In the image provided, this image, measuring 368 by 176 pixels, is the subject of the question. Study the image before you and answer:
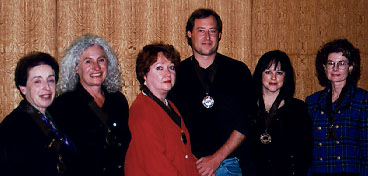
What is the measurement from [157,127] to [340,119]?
1.63 metres

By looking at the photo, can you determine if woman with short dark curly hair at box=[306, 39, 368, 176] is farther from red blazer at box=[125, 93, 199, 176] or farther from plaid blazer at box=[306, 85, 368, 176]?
red blazer at box=[125, 93, 199, 176]

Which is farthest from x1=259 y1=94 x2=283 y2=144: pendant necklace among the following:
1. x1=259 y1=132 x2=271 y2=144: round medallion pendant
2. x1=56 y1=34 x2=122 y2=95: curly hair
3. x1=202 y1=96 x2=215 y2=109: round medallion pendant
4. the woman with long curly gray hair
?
x1=56 y1=34 x2=122 y2=95: curly hair

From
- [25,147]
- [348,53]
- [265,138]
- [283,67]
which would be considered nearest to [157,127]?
[25,147]

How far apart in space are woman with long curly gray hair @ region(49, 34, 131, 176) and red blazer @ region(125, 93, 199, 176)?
145 mm

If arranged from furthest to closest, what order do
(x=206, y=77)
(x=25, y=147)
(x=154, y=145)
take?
(x=206, y=77) < (x=154, y=145) < (x=25, y=147)

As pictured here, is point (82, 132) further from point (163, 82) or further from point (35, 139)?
point (163, 82)

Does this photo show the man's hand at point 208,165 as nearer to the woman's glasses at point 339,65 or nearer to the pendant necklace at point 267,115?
the pendant necklace at point 267,115

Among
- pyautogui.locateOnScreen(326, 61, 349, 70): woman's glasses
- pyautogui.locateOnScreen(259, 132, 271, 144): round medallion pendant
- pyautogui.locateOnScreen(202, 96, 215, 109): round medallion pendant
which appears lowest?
pyautogui.locateOnScreen(259, 132, 271, 144): round medallion pendant

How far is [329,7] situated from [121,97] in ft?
8.91

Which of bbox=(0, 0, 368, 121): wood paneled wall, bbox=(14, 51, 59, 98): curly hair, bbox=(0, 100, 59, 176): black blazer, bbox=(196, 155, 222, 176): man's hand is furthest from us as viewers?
bbox=(0, 0, 368, 121): wood paneled wall

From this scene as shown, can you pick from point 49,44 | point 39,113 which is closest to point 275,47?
point 49,44

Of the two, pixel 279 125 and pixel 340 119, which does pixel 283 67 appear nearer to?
pixel 279 125

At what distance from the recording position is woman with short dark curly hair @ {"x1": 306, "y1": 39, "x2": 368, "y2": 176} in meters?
3.13

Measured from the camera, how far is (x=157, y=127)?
2514 millimetres
